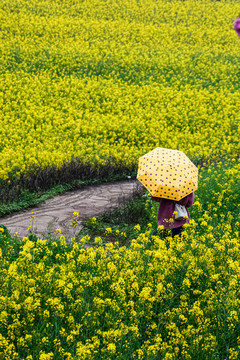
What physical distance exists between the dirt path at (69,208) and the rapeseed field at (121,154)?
55 cm

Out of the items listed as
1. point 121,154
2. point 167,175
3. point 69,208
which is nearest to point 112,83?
point 121,154

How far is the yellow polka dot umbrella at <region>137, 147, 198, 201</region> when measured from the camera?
5500mm

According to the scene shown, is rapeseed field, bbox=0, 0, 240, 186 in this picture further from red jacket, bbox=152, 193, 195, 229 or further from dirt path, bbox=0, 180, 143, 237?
red jacket, bbox=152, 193, 195, 229

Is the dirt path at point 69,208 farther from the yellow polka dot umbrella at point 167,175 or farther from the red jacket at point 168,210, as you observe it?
the yellow polka dot umbrella at point 167,175

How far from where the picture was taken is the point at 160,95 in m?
17.1

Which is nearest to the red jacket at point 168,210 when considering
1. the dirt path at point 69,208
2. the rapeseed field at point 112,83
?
the dirt path at point 69,208

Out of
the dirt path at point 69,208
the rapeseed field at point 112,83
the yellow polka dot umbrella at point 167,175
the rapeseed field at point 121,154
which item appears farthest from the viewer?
the rapeseed field at point 112,83

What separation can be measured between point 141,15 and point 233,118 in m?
16.9

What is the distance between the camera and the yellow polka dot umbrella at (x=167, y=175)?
5.50 m

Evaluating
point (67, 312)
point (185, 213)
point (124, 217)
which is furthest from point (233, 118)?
point (67, 312)

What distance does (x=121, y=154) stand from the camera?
11.4 m

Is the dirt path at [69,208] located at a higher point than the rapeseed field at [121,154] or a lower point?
lower

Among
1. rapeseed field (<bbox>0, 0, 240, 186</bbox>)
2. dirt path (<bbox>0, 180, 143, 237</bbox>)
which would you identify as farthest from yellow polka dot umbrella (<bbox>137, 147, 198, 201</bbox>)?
rapeseed field (<bbox>0, 0, 240, 186</bbox>)

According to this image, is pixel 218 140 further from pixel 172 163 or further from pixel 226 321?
pixel 226 321
